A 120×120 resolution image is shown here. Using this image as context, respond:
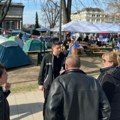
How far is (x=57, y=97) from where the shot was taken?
348cm

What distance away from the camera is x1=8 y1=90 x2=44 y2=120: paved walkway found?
734 cm

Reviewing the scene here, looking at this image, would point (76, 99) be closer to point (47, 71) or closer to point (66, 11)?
point (47, 71)

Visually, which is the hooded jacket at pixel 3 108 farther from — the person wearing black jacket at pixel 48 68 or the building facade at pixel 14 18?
the building facade at pixel 14 18

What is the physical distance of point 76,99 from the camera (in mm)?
3549

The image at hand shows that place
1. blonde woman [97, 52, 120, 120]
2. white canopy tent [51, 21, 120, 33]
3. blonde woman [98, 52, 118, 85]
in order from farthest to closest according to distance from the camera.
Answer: white canopy tent [51, 21, 120, 33]
blonde woman [98, 52, 118, 85]
blonde woman [97, 52, 120, 120]

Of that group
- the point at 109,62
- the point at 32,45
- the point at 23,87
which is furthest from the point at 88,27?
the point at 109,62

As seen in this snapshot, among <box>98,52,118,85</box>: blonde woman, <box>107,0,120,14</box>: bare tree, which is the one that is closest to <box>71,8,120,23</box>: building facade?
<box>107,0,120,14</box>: bare tree

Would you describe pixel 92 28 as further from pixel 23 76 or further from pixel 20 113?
pixel 20 113

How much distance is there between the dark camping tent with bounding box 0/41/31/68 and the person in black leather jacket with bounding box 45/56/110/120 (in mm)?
11724

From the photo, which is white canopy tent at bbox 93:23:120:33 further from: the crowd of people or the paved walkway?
the crowd of people

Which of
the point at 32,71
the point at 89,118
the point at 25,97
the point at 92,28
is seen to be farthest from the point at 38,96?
the point at 92,28

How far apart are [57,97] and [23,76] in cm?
978

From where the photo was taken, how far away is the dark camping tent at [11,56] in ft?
49.7

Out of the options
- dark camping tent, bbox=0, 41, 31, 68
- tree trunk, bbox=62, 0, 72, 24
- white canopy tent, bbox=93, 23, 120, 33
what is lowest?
dark camping tent, bbox=0, 41, 31, 68
